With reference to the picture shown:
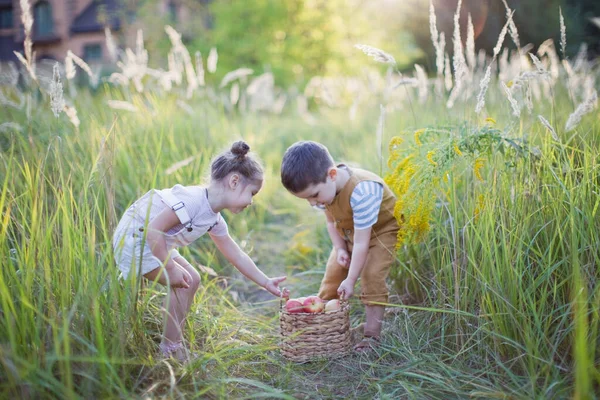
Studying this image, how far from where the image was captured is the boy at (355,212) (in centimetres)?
244

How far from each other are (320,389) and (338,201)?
976 millimetres

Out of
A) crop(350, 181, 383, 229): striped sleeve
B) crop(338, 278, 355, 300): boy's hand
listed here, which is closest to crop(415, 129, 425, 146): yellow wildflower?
crop(350, 181, 383, 229): striped sleeve

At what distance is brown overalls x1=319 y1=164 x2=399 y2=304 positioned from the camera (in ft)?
8.55

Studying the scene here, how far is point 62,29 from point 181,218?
1198 inches

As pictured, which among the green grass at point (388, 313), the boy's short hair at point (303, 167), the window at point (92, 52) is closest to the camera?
the green grass at point (388, 313)

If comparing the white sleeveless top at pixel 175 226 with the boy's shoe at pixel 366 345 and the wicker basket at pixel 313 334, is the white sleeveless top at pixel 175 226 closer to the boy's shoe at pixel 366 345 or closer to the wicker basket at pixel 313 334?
the wicker basket at pixel 313 334

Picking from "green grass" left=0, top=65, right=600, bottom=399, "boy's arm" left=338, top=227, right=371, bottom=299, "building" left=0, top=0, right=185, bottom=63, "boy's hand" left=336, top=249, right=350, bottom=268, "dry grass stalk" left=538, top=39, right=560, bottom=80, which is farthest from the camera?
"building" left=0, top=0, right=185, bottom=63

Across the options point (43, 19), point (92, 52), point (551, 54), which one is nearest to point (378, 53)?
point (551, 54)

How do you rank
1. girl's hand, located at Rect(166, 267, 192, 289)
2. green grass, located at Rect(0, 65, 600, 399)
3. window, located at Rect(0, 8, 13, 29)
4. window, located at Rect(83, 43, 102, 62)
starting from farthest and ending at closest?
window, located at Rect(0, 8, 13, 29) < window, located at Rect(83, 43, 102, 62) < girl's hand, located at Rect(166, 267, 192, 289) < green grass, located at Rect(0, 65, 600, 399)

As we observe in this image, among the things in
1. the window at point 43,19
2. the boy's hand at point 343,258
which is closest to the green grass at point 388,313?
the boy's hand at point 343,258

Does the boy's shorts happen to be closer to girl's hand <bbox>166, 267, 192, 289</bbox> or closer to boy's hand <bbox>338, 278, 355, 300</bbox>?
boy's hand <bbox>338, 278, 355, 300</bbox>

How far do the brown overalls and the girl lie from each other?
1.63ft

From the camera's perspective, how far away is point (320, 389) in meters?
2.14

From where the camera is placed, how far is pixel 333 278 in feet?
9.55
